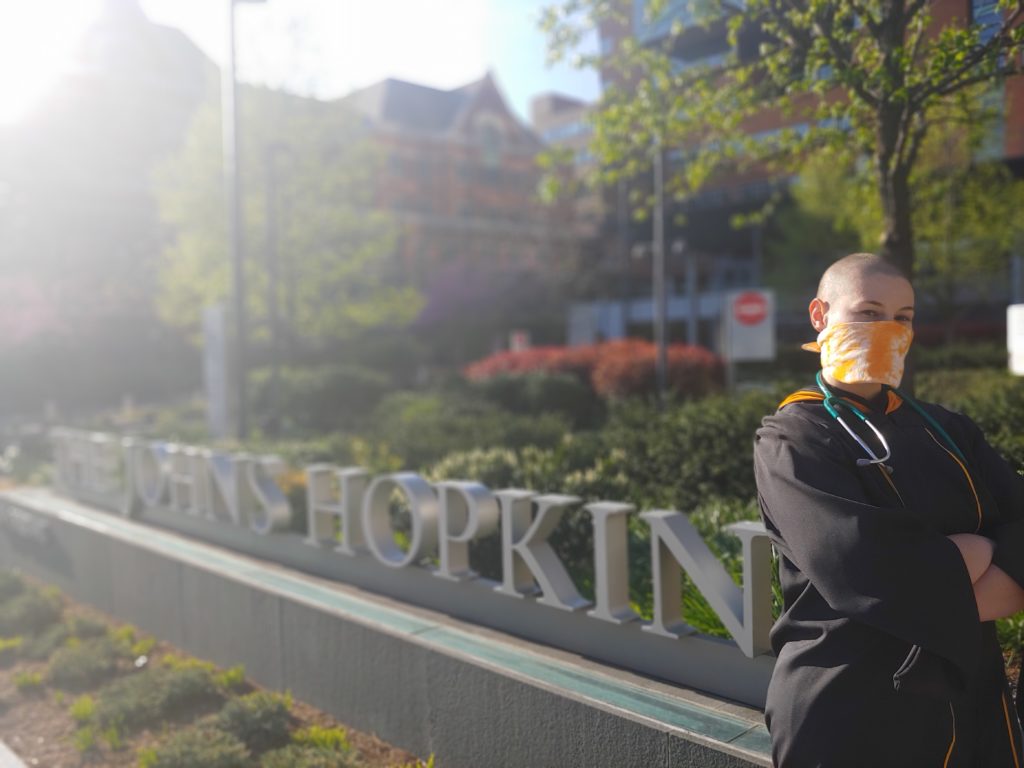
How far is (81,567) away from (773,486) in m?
6.96

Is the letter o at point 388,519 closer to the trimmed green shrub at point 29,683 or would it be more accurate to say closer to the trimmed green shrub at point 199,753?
the trimmed green shrub at point 199,753

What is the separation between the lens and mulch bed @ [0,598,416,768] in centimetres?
443

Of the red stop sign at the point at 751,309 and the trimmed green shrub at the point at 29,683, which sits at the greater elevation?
the red stop sign at the point at 751,309

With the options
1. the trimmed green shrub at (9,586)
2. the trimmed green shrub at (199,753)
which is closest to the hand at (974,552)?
the trimmed green shrub at (199,753)

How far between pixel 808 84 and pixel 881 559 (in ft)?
11.8

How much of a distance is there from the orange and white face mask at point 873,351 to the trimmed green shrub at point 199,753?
131 inches

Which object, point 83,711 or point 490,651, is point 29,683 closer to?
point 83,711

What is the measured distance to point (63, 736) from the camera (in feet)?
16.0

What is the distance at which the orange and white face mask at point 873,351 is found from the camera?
6.57 feet

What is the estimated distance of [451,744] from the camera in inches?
161

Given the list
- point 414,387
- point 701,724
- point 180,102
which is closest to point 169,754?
point 701,724

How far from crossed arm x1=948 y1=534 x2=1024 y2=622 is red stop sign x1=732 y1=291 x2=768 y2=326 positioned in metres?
10.9

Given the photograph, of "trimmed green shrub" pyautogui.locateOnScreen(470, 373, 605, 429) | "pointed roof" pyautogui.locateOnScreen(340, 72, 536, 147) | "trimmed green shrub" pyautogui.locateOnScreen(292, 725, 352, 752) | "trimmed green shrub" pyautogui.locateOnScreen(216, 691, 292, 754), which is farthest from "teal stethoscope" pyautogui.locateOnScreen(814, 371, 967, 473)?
"pointed roof" pyautogui.locateOnScreen(340, 72, 536, 147)

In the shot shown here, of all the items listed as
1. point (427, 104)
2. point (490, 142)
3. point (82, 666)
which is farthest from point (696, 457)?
point (490, 142)
